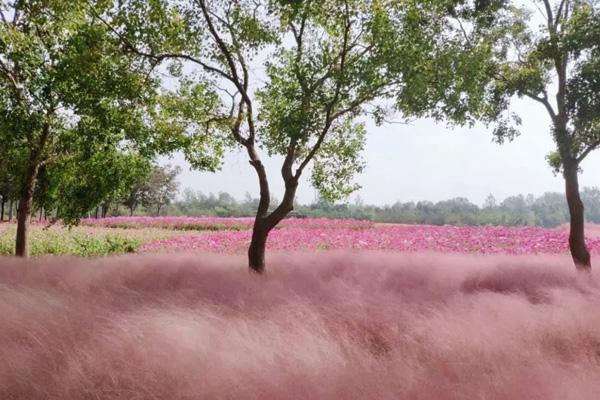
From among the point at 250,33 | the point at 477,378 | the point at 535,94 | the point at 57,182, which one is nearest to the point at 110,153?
the point at 57,182

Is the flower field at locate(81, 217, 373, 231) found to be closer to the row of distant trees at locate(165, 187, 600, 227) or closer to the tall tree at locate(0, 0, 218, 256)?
the row of distant trees at locate(165, 187, 600, 227)

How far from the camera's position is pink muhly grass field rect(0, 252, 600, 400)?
3.88 meters

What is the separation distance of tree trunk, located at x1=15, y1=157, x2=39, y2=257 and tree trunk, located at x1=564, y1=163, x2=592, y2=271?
42.3 ft

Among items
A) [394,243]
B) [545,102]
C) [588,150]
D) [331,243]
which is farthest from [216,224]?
[588,150]

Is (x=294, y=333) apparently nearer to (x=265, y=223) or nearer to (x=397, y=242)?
(x=265, y=223)

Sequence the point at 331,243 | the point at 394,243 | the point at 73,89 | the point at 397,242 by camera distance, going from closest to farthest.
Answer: the point at 73,89 → the point at 394,243 → the point at 331,243 → the point at 397,242

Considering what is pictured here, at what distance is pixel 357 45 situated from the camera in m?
9.24

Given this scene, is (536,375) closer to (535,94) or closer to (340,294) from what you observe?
(340,294)

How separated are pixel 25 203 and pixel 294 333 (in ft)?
31.1

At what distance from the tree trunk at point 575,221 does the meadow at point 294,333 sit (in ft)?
2.17

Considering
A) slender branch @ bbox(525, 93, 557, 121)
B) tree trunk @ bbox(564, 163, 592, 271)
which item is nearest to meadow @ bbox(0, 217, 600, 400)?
tree trunk @ bbox(564, 163, 592, 271)

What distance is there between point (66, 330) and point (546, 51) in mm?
10434

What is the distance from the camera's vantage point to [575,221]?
10.8 meters

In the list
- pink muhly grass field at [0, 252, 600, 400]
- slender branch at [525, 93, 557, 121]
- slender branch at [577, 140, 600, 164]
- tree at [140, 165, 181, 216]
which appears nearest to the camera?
pink muhly grass field at [0, 252, 600, 400]
